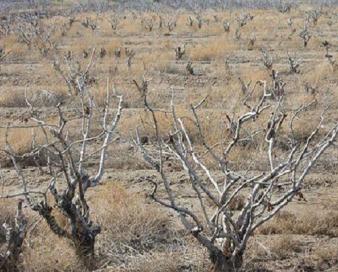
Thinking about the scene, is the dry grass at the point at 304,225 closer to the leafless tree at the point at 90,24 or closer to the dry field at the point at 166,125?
the dry field at the point at 166,125

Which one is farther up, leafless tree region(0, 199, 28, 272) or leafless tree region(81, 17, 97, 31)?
leafless tree region(0, 199, 28, 272)

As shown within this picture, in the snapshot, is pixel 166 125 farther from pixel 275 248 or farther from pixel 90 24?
pixel 90 24

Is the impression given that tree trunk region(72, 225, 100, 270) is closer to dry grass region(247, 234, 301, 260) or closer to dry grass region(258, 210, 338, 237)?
dry grass region(247, 234, 301, 260)

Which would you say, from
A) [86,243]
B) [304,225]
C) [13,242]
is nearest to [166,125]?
[304,225]

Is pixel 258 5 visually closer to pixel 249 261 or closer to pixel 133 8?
pixel 133 8

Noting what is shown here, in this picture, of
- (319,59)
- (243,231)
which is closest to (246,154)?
(243,231)

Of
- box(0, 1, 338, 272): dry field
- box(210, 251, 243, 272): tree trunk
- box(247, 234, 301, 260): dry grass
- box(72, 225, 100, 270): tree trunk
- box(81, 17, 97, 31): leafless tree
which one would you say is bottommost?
box(81, 17, 97, 31): leafless tree

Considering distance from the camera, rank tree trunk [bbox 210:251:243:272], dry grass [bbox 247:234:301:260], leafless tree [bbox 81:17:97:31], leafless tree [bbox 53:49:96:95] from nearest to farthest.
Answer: tree trunk [bbox 210:251:243:272] → dry grass [bbox 247:234:301:260] → leafless tree [bbox 53:49:96:95] → leafless tree [bbox 81:17:97:31]

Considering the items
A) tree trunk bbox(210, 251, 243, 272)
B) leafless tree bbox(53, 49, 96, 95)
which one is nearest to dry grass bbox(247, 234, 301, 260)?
tree trunk bbox(210, 251, 243, 272)

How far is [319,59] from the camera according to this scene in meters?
17.8

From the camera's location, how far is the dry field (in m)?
5.56

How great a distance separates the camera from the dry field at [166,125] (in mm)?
5559

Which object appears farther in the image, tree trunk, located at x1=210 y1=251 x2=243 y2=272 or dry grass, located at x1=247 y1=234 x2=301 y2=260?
dry grass, located at x1=247 y1=234 x2=301 y2=260

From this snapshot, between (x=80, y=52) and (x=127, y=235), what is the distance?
48.6 ft
